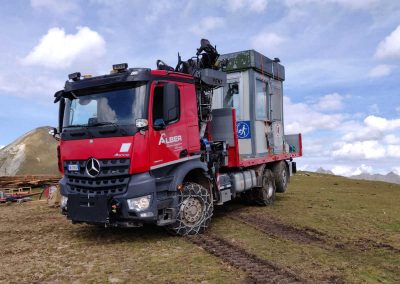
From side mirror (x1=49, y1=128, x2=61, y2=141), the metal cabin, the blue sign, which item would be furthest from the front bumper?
the blue sign

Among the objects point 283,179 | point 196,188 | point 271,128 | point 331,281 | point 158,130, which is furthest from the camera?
point 283,179

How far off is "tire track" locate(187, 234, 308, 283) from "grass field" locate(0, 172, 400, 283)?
0.11 m

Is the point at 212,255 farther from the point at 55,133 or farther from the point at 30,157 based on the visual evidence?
the point at 30,157

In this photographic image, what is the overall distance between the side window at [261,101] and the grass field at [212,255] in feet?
8.72

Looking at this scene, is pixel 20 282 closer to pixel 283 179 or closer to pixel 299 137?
pixel 283 179

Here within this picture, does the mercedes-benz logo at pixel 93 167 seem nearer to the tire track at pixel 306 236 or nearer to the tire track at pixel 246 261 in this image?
the tire track at pixel 246 261

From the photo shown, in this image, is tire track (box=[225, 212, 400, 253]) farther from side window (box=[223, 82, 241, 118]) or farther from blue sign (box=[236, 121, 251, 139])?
side window (box=[223, 82, 241, 118])

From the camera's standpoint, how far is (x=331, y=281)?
18.2 ft

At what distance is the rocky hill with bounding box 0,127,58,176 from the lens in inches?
1083

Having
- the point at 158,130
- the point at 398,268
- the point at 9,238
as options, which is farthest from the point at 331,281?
the point at 9,238

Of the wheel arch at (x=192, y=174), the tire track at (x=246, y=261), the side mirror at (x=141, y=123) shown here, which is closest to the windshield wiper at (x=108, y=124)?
the side mirror at (x=141, y=123)

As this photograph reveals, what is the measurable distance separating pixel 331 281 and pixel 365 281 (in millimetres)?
463

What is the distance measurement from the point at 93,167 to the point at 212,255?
256 cm

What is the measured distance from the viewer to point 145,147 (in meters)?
7.17
